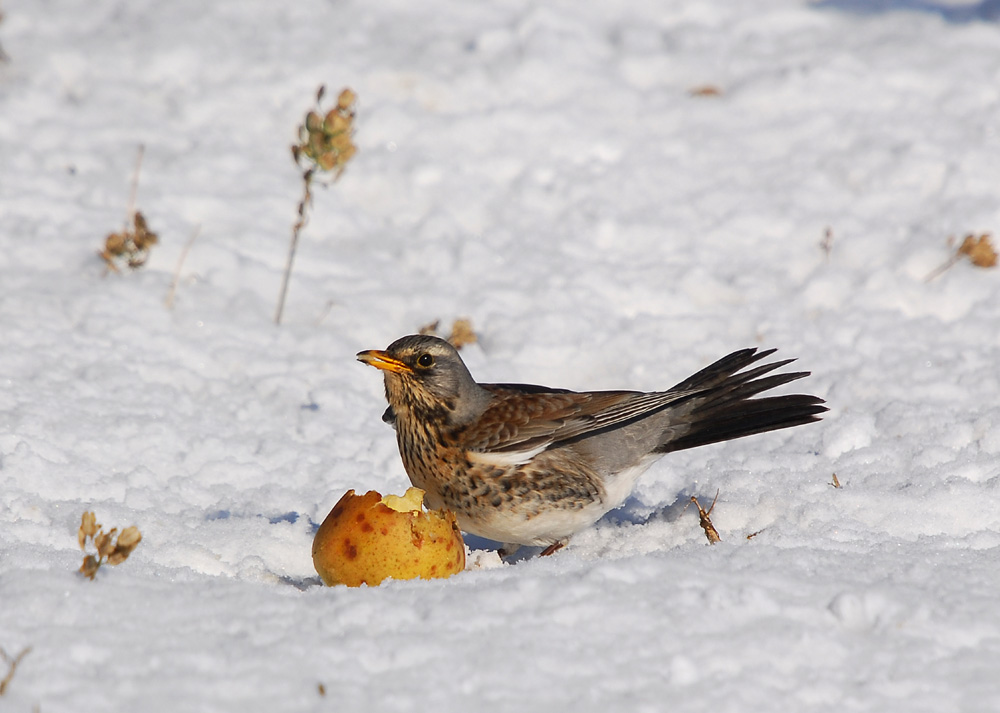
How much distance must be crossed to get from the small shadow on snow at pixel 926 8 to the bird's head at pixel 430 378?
21.8ft

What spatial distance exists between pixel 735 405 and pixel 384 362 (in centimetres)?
148

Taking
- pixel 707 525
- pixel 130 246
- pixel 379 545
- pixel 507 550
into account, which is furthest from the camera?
pixel 130 246

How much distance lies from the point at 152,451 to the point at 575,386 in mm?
2296

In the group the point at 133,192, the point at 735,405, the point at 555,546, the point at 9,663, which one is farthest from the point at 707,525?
the point at 133,192

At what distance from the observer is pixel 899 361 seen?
19.1 ft

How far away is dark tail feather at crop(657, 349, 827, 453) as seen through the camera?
13.9ft

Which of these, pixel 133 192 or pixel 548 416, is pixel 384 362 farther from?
pixel 133 192

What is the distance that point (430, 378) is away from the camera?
4.30 meters

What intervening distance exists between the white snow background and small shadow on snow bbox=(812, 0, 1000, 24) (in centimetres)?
4

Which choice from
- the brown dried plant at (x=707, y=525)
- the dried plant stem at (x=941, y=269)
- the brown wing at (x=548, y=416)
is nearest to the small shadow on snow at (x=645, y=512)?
the brown dried plant at (x=707, y=525)

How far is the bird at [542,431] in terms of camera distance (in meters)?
4.16

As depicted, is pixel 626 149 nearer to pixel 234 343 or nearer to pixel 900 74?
pixel 900 74

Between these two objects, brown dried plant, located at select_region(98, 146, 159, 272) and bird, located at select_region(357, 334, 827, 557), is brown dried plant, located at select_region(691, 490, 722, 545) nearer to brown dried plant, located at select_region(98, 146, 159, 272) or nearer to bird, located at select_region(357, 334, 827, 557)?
bird, located at select_region(357, 334, 827, 557)

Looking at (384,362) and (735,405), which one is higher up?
(384,362)
